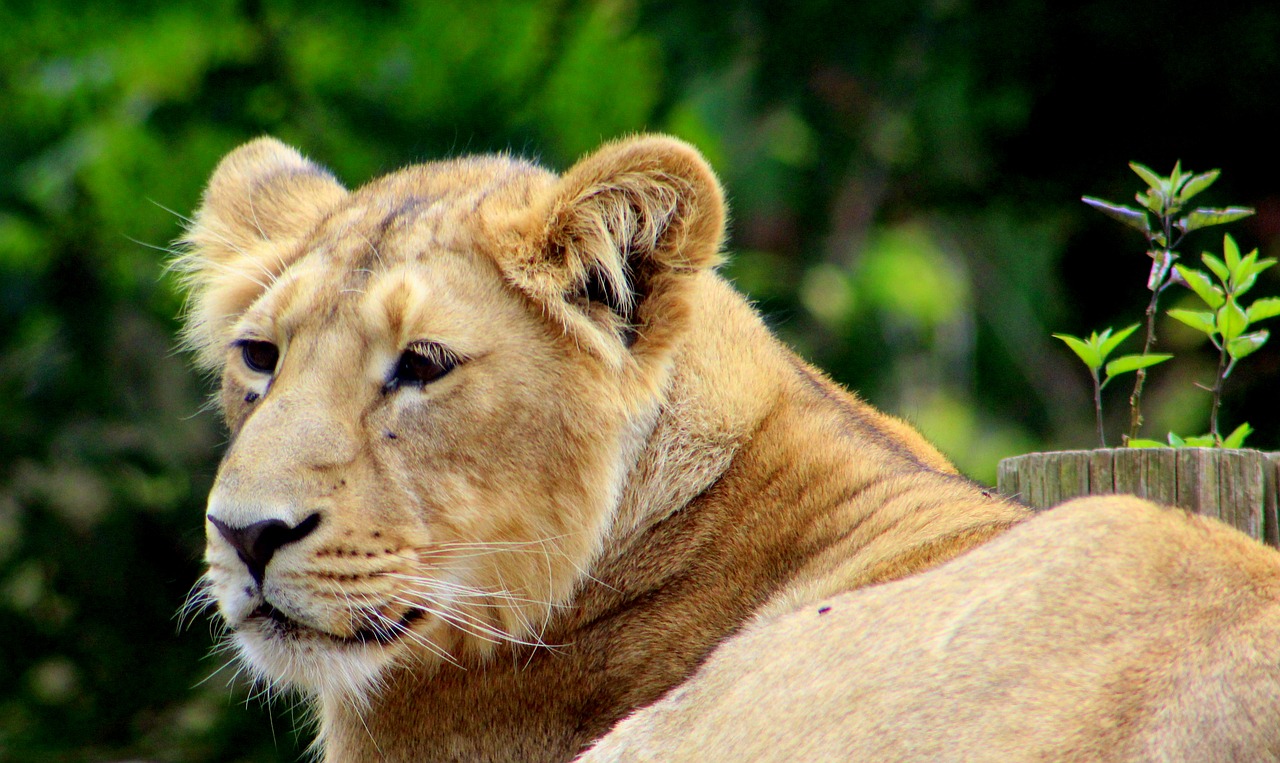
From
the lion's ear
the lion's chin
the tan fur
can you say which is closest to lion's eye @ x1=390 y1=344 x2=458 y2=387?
the lion's ear

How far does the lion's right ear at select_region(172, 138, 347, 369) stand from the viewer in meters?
3.92

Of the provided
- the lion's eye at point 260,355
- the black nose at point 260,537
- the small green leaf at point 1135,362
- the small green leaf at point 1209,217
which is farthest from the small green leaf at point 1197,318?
the lion's eye at point 260,355

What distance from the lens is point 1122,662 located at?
2055mm

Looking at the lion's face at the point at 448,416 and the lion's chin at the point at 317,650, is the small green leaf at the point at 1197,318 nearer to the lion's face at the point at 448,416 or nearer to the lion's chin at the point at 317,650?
the lion's face at the point at 448,416

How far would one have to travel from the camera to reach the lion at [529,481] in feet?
10.3

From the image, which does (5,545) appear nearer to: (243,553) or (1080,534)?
(243,553)

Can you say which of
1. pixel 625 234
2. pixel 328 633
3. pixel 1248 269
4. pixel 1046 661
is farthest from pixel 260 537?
pixel 1248 269

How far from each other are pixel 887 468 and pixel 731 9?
5421 millimetres

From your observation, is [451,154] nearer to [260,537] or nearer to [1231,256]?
[260,537]

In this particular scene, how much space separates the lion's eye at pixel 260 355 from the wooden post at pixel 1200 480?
190cm

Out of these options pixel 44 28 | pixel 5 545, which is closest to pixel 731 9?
pixel 44 28

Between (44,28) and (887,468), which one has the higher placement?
(44,28)

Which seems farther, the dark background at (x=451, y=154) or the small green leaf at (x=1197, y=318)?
the dark background at (x=451, y=154)

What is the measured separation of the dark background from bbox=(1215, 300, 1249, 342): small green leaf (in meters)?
4.32
